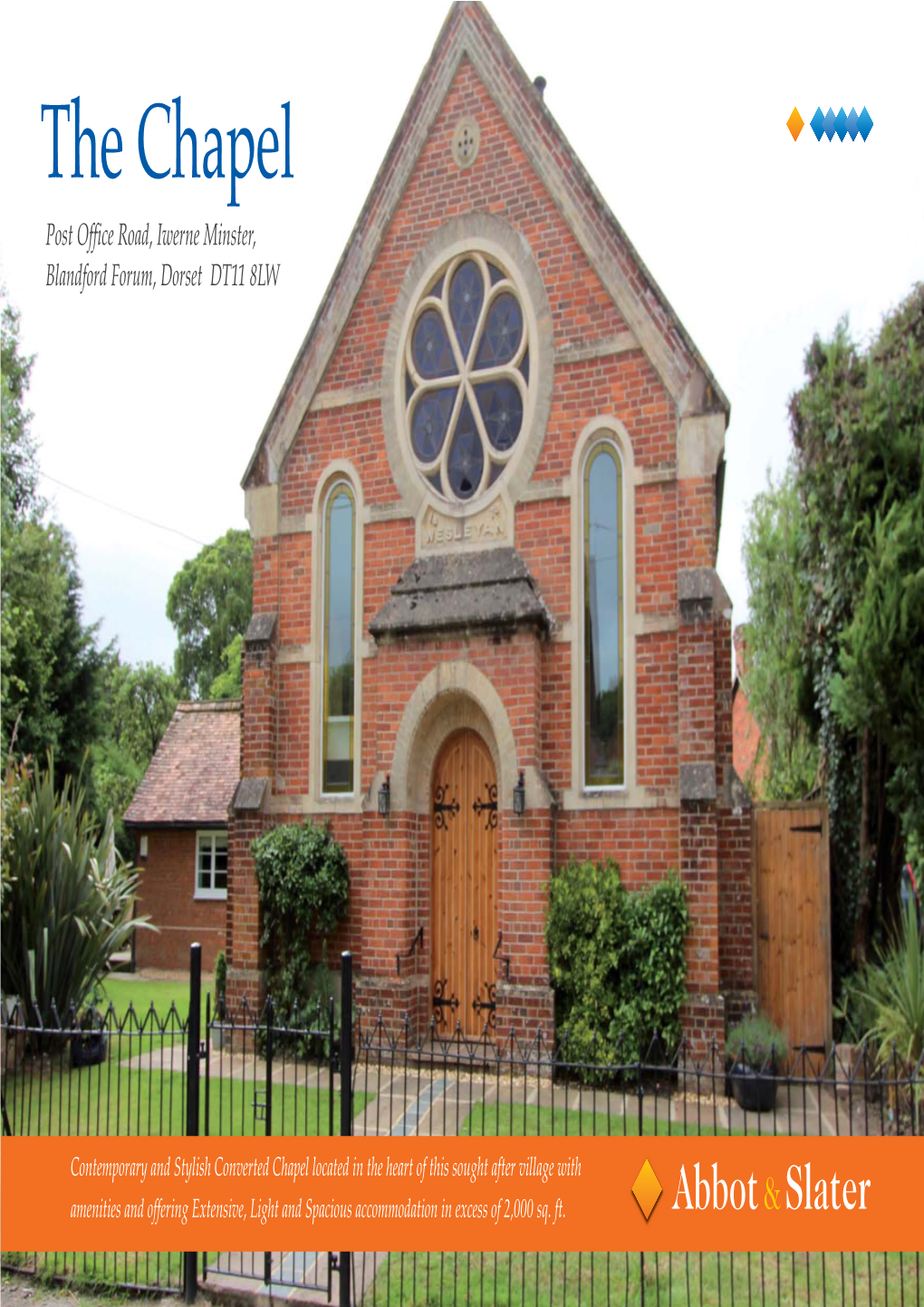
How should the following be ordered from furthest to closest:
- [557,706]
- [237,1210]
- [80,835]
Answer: [80,835] → [557,706] → [237,1210]

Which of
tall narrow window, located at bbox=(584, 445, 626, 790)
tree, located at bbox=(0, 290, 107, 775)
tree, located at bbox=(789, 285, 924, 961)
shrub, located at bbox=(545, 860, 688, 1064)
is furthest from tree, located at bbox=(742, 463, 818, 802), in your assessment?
tree, located at bbox=(0, 290, 107, 775)

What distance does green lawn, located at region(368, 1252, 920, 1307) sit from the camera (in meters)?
5.91

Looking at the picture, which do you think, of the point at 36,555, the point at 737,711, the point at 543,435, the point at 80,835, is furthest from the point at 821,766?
the point at 737,711

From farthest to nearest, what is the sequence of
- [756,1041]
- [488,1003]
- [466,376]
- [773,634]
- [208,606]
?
[208,606] < [773,634] < [466,376] < [488,1003] < [756,1041]

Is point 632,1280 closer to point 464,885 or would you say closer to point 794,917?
point 794,917

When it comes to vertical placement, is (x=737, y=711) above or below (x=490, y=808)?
above

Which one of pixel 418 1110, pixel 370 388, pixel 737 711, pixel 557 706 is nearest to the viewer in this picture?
pixel 418 1110

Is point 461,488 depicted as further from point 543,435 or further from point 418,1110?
point 418,1110

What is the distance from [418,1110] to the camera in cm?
916

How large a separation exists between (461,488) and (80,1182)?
26.2ft

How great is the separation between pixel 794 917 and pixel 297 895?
16.4 feet

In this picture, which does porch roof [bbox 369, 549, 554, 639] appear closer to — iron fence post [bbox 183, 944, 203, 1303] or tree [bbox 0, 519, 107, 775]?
iron fence post [bbox 183, 944, 203, 1303]

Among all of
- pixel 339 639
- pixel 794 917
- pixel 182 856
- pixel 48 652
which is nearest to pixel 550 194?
pixel 339 639

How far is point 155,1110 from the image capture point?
9406 mm
